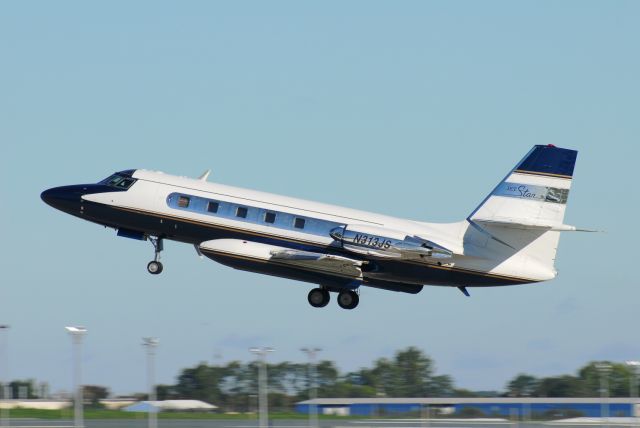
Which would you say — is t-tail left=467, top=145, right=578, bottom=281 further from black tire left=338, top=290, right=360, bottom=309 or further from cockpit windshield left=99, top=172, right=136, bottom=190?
cockpit windshield left=99, top=172, right=136, bottom=190

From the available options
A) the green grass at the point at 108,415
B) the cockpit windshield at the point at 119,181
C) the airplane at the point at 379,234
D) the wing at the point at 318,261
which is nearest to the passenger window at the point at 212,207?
the airplane at the point at 379,234

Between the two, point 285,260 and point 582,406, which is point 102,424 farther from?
point 582,406

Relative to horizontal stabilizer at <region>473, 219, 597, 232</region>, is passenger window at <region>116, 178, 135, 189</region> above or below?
above

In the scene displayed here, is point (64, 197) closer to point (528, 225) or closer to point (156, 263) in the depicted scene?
point (156, 263)

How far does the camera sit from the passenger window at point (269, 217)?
159ft

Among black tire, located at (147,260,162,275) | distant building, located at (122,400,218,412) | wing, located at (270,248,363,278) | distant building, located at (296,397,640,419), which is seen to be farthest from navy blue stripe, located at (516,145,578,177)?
distant building, located at (122,400,218,412)

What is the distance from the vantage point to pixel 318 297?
1986 inches

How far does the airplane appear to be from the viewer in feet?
156

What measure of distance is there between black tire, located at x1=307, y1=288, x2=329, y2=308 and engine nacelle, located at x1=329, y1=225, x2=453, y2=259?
3571mm

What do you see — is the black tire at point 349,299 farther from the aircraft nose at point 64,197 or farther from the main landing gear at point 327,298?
the aircraft nose at point 64,197

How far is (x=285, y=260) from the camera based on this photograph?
4797 centimetres

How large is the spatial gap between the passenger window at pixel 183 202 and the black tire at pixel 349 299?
7046 millimetres

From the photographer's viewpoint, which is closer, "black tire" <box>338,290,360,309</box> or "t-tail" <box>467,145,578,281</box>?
"t-tail" <box>467,145,578,281</box>

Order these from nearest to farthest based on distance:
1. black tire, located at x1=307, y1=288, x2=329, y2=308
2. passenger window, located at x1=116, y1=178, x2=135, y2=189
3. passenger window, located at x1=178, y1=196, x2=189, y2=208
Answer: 1. passenger window, located at x1=178, y1=196, x2=189, y2=208
2. black tire, located at x1=307, y1=288, x2=329, y2=308
3. passenger window, located at x1=116, y1=178, x2=135, y2=189
